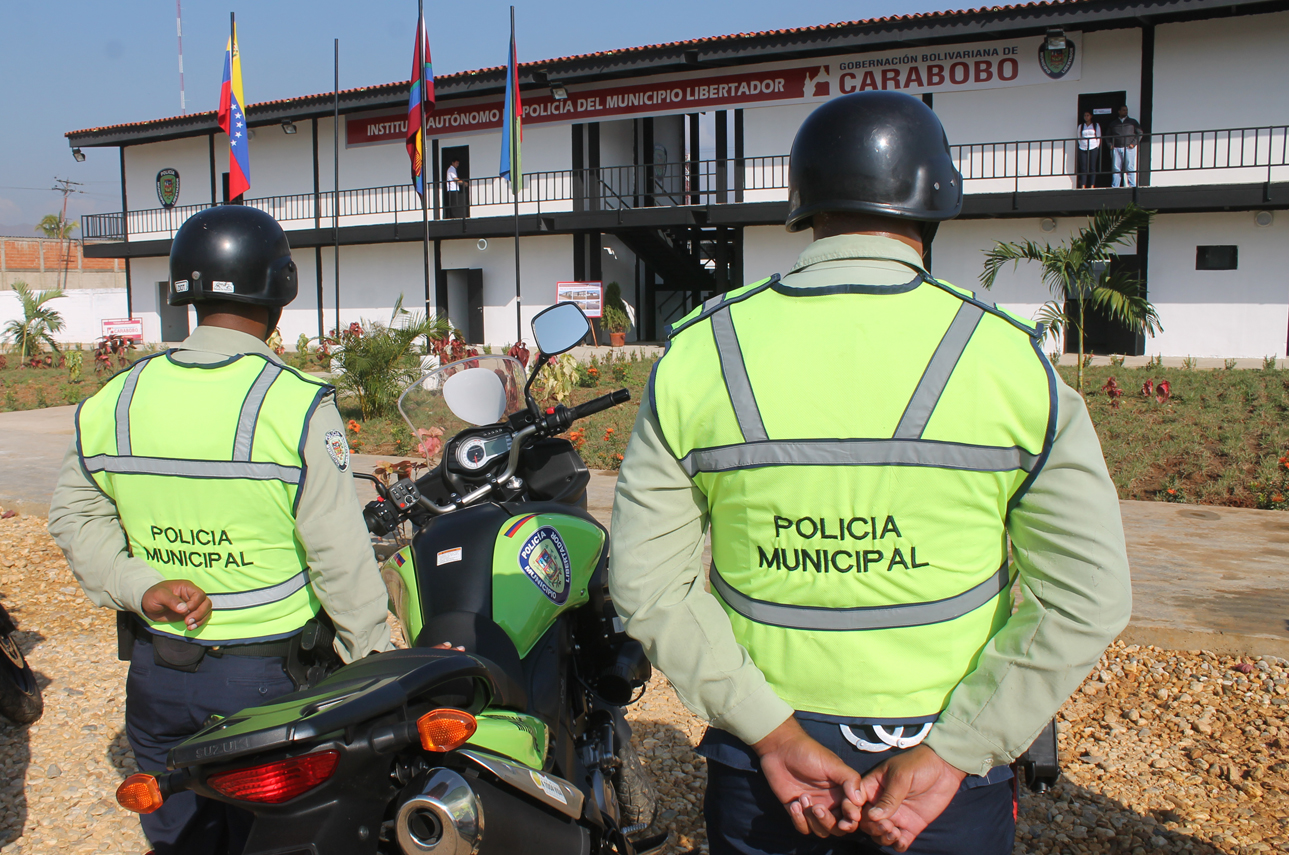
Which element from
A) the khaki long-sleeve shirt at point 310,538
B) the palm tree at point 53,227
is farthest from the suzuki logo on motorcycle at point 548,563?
the palm tree at point 53,227

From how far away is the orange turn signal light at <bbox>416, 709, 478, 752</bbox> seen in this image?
4.96 feet

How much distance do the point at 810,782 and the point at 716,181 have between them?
2055 centimetres

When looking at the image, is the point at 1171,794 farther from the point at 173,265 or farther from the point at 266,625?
the point at 173,265

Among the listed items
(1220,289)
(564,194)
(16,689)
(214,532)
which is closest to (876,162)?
(214,532)

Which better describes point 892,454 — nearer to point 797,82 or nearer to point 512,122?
point 512,122

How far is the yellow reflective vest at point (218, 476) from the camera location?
2129 mm

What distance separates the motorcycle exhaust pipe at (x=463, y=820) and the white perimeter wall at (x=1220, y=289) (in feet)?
63.0

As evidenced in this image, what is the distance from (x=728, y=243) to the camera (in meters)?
22.9

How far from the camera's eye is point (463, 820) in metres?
1.50

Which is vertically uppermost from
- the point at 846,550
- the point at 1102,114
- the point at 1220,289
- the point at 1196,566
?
the point at 1102,114

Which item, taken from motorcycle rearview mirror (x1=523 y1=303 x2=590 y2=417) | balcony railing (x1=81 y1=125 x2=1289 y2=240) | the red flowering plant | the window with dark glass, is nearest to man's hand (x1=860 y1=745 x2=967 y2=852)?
motorcycle rearview mirror (x1=523 y1=303 x2=590 y2=417)

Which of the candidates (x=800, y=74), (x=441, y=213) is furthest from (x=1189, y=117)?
(x=441, y=213)

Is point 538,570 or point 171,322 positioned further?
point 171,322

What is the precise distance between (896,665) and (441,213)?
23.6m
